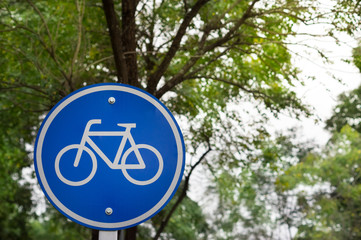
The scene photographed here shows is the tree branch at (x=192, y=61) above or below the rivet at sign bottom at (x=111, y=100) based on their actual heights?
above

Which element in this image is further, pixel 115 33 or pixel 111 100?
pixel 115 33

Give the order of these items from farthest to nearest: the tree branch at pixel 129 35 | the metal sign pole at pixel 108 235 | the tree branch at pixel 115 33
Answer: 1. the tree branch at pixel 129 35
2. the tree branch at pixel 115 33
3. the metal sign pole at pixel 108 235

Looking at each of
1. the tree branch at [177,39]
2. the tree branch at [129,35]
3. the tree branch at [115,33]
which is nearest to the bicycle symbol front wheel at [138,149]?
the tree branch at [115,33]

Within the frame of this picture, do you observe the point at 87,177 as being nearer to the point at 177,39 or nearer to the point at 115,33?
the point at 115,33

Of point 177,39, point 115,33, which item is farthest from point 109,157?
point 177,39

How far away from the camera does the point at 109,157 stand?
7.64 ft

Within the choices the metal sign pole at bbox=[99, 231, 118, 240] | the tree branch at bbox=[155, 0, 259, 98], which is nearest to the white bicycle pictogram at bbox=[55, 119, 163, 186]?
the metal sign pole at bbox=[99, 231, 118, 240]

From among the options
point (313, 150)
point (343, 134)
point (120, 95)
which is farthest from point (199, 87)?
point (313, 150)

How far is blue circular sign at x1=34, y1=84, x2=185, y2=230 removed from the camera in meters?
2.30

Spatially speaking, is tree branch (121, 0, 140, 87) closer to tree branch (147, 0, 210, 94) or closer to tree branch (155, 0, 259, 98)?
tree branch (147, 0, 210, 94)

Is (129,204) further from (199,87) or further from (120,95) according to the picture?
(199,87)

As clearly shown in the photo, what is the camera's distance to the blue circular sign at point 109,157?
230 cm

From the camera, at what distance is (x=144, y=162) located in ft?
7.75

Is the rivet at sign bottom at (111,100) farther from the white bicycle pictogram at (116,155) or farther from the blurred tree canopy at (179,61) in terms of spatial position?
the blurred tree canopy at (179,61)
